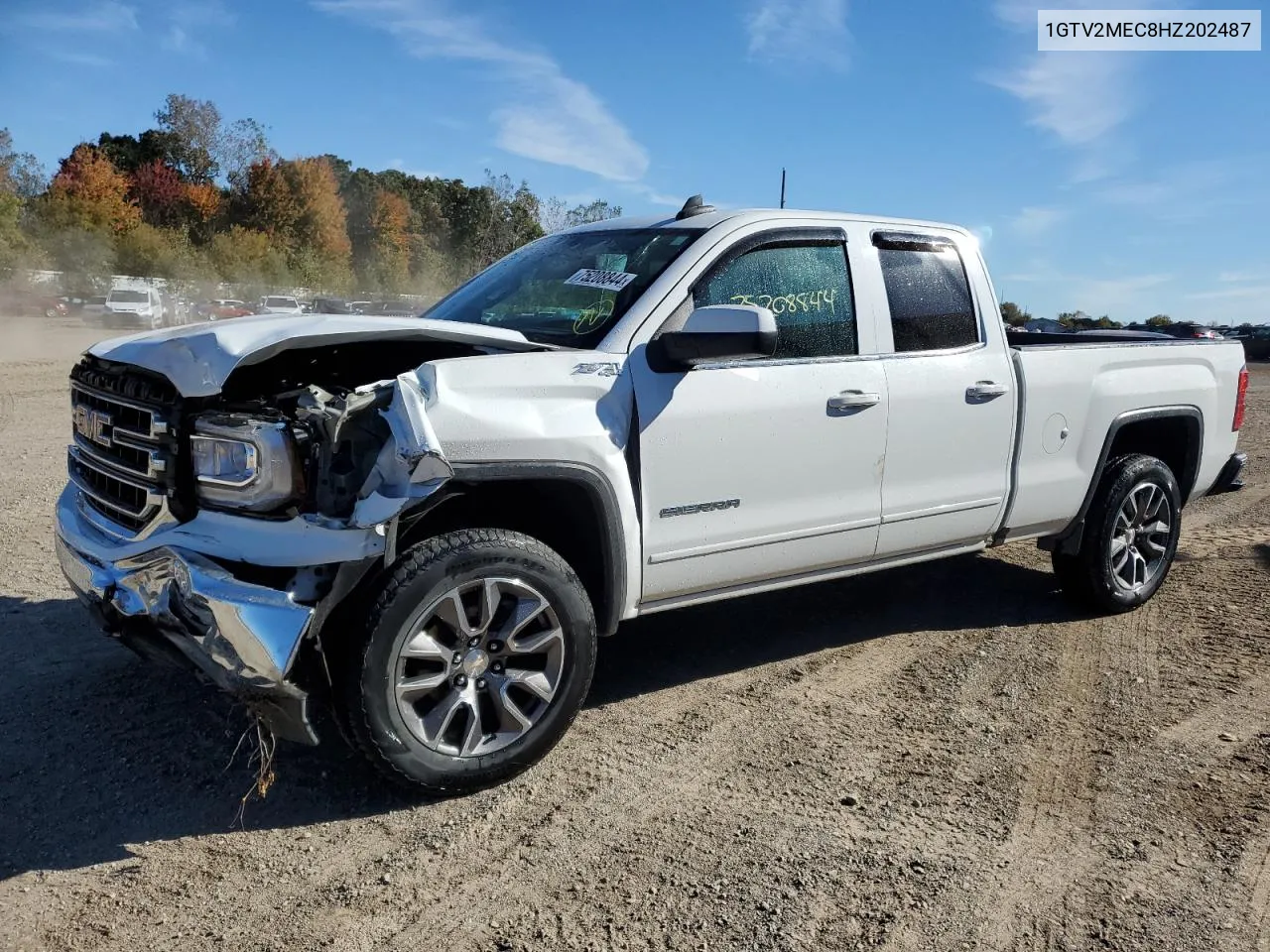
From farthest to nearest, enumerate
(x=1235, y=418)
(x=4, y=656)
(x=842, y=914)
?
(x=1235, y=418), (x=4, y=656), (x=842, y=914)

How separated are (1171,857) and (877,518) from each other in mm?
1738

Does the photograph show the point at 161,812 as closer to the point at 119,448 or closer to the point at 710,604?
the point at 119,448

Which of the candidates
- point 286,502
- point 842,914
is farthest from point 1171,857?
point 286,502

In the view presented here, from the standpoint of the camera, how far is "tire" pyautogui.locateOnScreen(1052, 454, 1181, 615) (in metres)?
5.52

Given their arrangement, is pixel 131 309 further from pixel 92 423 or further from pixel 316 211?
pixel 316 211

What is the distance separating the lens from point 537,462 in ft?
11.3

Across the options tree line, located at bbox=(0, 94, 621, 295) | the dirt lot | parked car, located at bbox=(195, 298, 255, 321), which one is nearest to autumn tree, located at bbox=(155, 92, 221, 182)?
tree line, located at bbox=(0, 94, 621, 295)

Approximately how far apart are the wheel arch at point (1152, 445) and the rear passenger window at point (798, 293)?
1.92m

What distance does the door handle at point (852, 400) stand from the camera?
4223 mm

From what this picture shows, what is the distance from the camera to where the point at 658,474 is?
3783 millimetres

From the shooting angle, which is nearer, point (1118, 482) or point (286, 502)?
point (286, 502)

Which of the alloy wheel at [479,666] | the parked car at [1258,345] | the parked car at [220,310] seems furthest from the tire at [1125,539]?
the parked car at [1258,345]

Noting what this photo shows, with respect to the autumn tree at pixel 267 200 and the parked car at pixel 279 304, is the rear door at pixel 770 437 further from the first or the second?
the autumn tree at pixel 267 200

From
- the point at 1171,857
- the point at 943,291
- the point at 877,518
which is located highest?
the point at 943,291
